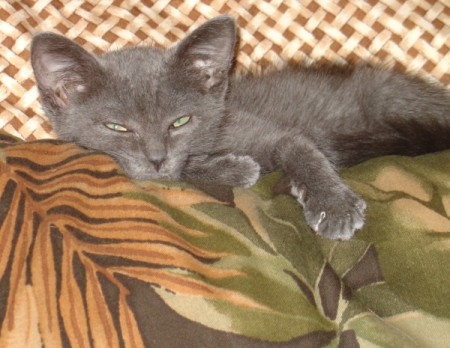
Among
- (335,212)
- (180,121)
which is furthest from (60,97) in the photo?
(335,212)

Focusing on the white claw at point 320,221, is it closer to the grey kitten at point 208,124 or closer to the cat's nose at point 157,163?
the grey kitten at point 208,124

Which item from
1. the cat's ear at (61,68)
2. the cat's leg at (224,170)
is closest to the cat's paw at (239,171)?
the cat's leg at (224,170)

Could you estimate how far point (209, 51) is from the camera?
1.55m

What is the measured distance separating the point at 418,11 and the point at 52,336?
157 cm

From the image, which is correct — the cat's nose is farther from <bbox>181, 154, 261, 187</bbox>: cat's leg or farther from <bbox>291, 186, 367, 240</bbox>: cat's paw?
<bbox>291, 186, 367, 240</bbox>: cat's paw

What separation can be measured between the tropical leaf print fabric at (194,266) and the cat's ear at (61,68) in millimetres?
200

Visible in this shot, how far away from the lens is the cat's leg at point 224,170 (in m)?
1.52

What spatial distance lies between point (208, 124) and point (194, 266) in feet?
1.86

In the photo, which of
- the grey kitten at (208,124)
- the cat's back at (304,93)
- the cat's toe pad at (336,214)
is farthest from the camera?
the cat's back at (304,93)

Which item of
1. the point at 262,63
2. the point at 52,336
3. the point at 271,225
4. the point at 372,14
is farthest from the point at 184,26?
the point at 52,336

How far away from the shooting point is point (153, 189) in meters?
1.31

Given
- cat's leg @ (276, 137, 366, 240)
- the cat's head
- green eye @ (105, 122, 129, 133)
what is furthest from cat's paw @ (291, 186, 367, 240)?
green eye @ (105, 122, 129, 133)

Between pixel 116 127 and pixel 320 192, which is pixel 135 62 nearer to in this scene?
pixel 116 127

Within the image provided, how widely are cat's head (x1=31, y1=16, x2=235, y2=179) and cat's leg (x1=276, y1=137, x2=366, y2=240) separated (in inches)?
9.9
